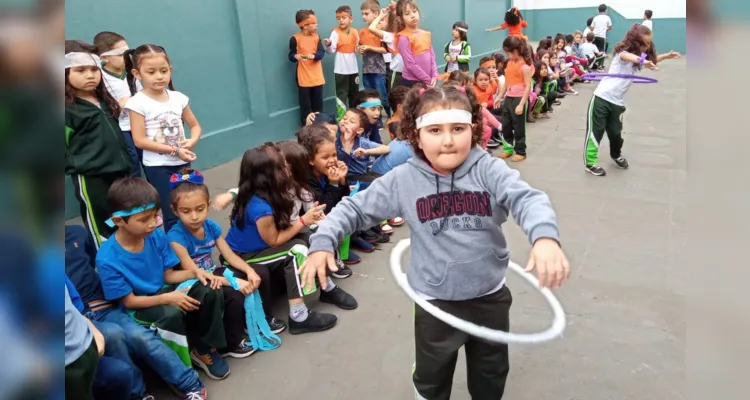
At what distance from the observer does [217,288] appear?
9.41 ft

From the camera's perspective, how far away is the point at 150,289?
109 inches

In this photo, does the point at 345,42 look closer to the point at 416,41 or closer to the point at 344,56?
the point at 344,56

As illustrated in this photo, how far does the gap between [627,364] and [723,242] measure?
9.28ft

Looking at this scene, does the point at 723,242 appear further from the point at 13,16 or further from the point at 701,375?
the point at 13,16

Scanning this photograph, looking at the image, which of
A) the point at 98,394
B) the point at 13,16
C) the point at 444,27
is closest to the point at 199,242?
the point at 98,394

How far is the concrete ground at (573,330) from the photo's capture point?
274 centimetres

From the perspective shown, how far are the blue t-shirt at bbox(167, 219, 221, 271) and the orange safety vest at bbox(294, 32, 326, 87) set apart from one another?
14.7ft

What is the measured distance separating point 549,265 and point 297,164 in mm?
2357

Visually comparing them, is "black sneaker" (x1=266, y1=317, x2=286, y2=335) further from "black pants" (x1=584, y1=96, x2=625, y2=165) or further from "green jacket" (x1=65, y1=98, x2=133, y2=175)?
"black pants" (x1=584, y1=96, x2=625, y2=165)

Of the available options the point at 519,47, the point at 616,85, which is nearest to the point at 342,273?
the point at 616,85

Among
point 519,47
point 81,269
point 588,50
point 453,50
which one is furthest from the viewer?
point 588,50

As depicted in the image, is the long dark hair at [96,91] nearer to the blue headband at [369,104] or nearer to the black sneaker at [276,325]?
the black sneaker at [276,325]

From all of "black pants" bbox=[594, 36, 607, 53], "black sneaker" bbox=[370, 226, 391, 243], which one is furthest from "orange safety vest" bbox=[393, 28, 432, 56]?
"black pants" bbox=[594, 36, 607, 53]

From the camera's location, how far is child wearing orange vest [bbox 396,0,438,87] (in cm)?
632
